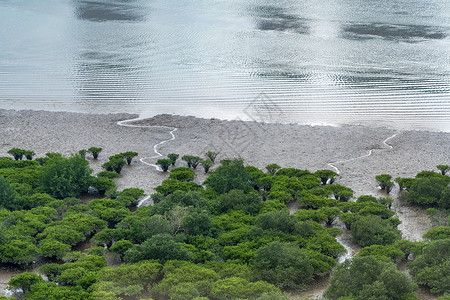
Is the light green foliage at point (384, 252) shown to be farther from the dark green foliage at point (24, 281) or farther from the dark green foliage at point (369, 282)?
the dark green foliage at point (24, 281)

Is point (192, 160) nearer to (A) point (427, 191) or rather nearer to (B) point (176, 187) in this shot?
(B) point (176, 187)

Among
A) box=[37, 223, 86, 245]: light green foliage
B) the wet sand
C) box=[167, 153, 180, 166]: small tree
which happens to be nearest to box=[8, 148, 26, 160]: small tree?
the wet sand

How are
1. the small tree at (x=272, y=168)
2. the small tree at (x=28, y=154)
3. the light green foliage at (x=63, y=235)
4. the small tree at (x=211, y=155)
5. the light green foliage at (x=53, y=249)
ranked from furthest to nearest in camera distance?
1. the small tree at (x=211, y=155)
2. the small tree at (x=28, y=154)
3. the small tree at (x=272, y=168)
4. the light green foliage at (x=63, y=235)
5. the light green foliage at (x=53, y=249)

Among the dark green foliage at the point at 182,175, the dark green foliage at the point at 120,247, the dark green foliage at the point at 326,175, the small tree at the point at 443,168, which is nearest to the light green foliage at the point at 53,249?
the dark green foliage at the point at 120,247

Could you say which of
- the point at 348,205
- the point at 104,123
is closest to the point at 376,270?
the point at 348,205

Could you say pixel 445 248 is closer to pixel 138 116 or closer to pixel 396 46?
pixel 138 116

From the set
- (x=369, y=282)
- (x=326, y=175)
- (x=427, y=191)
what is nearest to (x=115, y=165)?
(x=326, y=175)

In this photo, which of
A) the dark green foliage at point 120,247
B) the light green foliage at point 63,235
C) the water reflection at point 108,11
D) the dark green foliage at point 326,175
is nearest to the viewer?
the dark green foliage at point 120,247

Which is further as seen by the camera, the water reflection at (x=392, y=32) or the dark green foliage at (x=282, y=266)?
the water reflection at (x=392, y=32)
